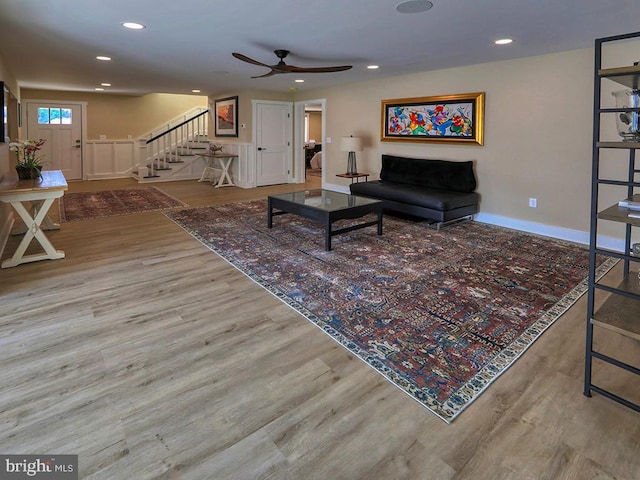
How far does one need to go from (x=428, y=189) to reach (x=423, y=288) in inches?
110

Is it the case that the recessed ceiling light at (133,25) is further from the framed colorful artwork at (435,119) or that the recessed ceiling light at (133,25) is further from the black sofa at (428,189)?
the framed colorful artwork at (435,119)

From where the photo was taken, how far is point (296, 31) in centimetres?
366

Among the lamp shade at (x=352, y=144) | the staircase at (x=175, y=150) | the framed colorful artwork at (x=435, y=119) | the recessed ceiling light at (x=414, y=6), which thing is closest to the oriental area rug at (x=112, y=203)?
the staircase at (x=175, y=150)

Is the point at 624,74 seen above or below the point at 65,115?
below

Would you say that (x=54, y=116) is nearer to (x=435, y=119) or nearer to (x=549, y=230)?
(x=435, y=119)

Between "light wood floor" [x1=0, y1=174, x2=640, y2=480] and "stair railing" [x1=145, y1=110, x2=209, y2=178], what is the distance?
738 centimetres

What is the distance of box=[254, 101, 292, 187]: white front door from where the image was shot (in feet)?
28.2

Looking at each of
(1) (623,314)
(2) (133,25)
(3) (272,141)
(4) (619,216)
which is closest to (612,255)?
(4) (619,216)

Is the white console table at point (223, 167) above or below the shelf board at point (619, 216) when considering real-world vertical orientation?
above

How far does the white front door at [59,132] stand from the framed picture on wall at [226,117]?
11.0 ft

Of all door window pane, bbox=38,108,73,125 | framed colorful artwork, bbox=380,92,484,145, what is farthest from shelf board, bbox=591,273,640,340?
door window pane, bbox=38,108,73,125

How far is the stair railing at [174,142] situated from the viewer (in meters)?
9.73

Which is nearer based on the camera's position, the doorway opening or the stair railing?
the doorway opening

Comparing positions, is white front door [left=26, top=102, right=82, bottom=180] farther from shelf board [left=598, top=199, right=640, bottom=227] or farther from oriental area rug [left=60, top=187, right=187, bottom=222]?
shelf board [left=598, top=199, right=640, bottom=227]
